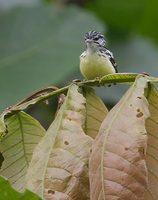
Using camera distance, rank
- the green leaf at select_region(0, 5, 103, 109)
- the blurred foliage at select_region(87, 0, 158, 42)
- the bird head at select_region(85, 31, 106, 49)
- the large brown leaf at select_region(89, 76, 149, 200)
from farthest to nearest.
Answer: the blurred foliage at select_region(87, 0, 158, 42), the green leaf at select_region(0, 5, 103, 109), the bird head at select_region(85, 31, 106, 49), the large brown leaf at select_region(89, 76, 149, 200)

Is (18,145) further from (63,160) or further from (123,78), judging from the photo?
(123,78)

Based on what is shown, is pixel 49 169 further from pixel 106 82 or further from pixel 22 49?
pixel 22 49

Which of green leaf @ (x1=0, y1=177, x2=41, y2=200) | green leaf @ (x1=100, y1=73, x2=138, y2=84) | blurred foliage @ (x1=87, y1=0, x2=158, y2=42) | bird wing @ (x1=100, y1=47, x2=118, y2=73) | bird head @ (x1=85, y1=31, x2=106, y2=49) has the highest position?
blurred foliage @ (x1=87, y1=0, x2=158, y2=42)

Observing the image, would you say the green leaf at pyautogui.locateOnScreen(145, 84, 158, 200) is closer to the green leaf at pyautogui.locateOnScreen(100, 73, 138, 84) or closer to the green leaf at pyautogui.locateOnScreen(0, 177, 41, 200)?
the green leaf at pyautogui.locateOnScreen(100, 73, 138, 84)

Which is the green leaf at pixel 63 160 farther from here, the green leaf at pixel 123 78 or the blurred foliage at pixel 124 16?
the blurred foliage at pixel 124 16

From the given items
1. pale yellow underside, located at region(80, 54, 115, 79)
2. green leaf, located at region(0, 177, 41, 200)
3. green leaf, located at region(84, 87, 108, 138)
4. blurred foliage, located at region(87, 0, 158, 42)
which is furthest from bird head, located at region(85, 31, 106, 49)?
blurred foliage, located at region(87, 0, 158, 42)

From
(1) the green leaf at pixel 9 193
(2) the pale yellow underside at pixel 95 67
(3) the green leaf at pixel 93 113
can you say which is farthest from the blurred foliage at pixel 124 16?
(1) the green leaf at pixel 9 193

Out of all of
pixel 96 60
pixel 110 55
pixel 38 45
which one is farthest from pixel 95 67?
pixel 38 45
